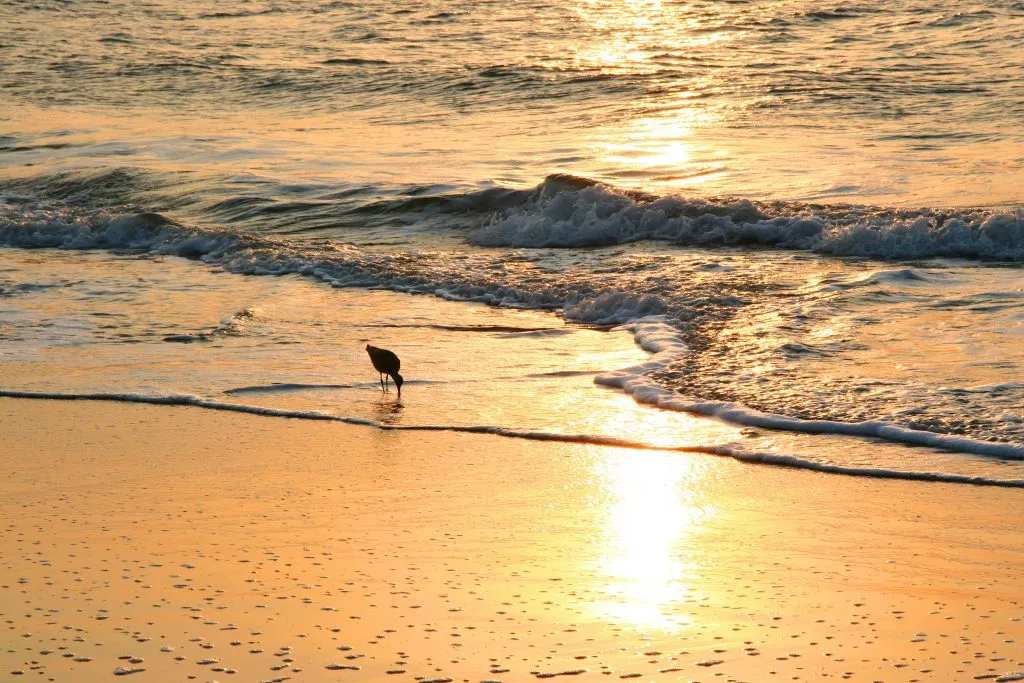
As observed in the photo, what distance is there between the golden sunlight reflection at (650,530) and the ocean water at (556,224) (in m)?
0.39

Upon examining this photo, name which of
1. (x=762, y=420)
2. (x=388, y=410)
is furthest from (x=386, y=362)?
(x=762, y=420)

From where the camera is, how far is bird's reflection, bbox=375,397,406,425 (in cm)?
587

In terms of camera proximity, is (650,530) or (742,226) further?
(742,226)

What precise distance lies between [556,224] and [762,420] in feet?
19.7

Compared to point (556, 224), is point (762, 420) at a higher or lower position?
lower

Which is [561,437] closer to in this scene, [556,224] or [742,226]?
[742,226]

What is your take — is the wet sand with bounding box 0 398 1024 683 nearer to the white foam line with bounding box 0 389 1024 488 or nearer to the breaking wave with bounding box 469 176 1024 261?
the white foam line with bounding box 0 389 1024 488

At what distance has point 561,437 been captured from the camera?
218 inches

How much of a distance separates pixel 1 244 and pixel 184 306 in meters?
4.11

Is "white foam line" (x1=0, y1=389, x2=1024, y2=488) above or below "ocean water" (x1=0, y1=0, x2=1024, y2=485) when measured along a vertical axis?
below

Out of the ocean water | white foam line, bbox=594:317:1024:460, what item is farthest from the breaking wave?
white foam line, bbox=594:317:1024:460

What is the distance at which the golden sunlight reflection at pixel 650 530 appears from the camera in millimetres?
3590

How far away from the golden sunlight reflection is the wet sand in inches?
0.4

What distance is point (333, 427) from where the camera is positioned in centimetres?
576
